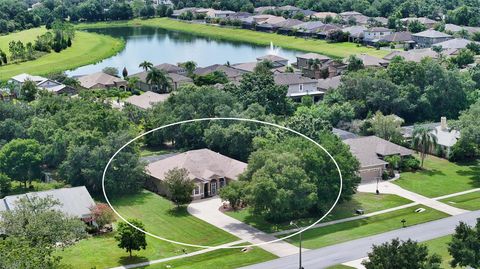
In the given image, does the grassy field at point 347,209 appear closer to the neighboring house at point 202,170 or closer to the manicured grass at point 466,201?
the manicured grass at point 466,201

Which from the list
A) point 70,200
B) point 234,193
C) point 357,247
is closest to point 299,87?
point 234,193

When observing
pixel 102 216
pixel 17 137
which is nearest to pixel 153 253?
pixel 102 216

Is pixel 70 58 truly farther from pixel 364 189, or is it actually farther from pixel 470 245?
pixel 470 245

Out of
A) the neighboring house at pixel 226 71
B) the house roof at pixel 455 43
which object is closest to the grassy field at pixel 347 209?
the neighboring house at pixel 226 71

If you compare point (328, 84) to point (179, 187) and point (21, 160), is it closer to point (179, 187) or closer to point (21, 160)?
point (179, 187)

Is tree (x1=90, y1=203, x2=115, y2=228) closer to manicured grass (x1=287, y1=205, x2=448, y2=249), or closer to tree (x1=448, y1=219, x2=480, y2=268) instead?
manicured grass (x1=287, y1=205, x2=448, y2=249)

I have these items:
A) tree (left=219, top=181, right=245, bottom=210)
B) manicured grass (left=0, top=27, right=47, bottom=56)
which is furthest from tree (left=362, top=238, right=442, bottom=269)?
manicured grass (left=0, top=27, right=47, bottom=56)
